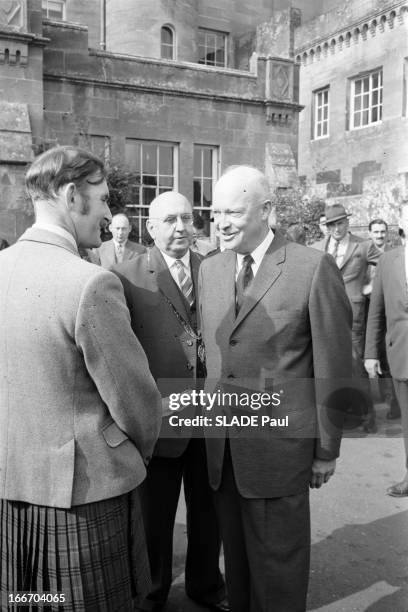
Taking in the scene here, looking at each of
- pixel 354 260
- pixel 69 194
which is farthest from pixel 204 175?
pixel 69 194

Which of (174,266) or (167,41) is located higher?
(167,41)

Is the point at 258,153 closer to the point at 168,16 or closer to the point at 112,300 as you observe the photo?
the point at 168,16

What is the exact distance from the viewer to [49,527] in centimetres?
192

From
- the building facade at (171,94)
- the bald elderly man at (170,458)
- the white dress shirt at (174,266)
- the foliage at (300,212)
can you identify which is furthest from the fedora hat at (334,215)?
the building facade at (171,94)

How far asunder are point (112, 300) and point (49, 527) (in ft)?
2.38

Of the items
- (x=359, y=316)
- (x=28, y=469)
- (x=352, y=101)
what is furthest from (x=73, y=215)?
(x=352, y=101)

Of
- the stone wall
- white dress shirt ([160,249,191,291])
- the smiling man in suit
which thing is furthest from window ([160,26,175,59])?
white dress shirt ([160,249,191,291])

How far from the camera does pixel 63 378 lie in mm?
1859

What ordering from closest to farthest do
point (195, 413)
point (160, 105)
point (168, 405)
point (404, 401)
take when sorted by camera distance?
point (168, 405), point (195, 413), point (404, 401), point (160, 105)

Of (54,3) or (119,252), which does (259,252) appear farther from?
(54,3)

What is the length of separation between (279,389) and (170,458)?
0.81 meters

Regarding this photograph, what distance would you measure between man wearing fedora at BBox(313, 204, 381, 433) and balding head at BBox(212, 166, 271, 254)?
13.8 feet

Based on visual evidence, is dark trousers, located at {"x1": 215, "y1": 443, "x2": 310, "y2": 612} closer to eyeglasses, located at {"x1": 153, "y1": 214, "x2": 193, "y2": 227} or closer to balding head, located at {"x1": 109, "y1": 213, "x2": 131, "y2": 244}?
eyeglasses, located at {"x1": 153, "y1": 214, "x2": 193, "y2": 227}

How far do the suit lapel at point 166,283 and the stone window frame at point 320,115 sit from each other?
24.6 metres
